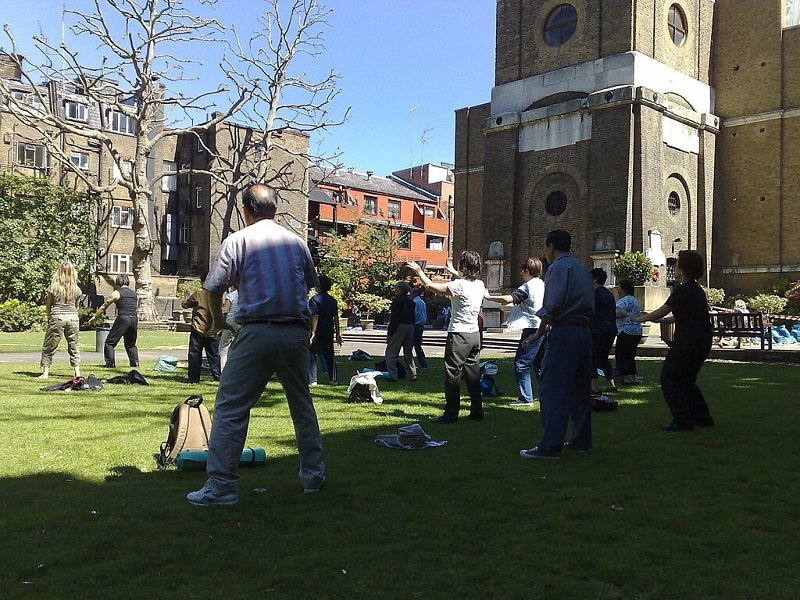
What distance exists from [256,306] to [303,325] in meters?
0.36

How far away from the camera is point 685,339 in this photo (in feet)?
25.5

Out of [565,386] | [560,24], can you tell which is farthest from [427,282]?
[560,24]

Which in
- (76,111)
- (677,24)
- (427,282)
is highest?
(677,24)

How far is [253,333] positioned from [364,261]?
1694 inches

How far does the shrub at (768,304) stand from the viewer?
28578 millimetres

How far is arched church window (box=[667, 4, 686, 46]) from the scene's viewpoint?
33.1m

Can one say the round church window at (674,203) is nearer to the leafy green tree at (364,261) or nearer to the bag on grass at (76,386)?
the leafy green tree at (364,261)

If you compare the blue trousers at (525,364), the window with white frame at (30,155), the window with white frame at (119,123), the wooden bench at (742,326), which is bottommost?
the blue trousers at (525,364)

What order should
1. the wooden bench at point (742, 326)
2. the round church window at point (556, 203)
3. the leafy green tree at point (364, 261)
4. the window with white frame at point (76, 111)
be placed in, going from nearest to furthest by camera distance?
the wooden bench at point (742, 326), the round church window at point (556, 203), the leafy green tree at point (364, 261), the window with white frame at point (76, 111)

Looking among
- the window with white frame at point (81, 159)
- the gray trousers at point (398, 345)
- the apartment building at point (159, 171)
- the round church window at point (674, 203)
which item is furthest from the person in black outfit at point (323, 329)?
the window with white frame at point (81, 159)

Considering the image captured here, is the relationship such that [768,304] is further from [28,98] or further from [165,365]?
[28,98]

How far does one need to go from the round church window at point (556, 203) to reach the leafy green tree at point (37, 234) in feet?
79.1

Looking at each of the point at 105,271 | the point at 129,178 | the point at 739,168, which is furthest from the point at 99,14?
the point at 739,168

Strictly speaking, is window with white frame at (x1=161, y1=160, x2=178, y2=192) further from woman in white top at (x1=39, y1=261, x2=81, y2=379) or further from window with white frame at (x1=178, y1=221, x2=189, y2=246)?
woman in white top at (x1=39, y1=261, x2=81, y2=379)
